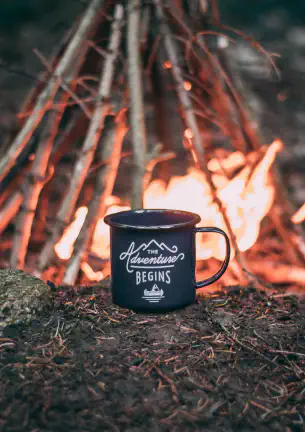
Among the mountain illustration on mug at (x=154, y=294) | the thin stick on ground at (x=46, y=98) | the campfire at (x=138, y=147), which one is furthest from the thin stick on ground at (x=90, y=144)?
the mountain illustration on mug at (x=154, y=294)

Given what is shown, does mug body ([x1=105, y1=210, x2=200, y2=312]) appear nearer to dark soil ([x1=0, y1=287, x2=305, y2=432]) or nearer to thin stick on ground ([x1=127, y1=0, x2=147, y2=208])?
dark soil ([x1=0, y1=287, x2=305, y2=432])

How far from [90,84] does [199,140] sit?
0.71 metres

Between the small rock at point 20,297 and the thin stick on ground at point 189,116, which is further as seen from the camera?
the thin stick on ground at point 189,116

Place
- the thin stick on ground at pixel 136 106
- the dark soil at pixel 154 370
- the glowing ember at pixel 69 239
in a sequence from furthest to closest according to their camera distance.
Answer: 1. the glowing ember at pixel 69 239
2. the thin stick on ground at pixel 136 106
3. the dark soil at pixel 154 370

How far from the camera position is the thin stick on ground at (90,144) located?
2186 millimetres

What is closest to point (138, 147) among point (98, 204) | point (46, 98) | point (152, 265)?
Result: point (98, 204)

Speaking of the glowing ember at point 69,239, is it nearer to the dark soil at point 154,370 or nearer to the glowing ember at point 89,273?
the glowing ember at point 89,273

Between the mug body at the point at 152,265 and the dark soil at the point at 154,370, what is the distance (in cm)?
5

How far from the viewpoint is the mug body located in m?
1.57

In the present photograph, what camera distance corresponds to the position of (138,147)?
7.02 feet

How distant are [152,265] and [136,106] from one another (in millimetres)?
835

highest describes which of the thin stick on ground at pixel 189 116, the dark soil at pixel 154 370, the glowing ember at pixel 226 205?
the thin stick on ground at pixel 189 116

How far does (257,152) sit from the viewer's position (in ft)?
8.00

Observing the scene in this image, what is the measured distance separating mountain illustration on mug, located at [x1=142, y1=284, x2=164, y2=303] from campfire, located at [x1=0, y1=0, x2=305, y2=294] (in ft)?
1.83
